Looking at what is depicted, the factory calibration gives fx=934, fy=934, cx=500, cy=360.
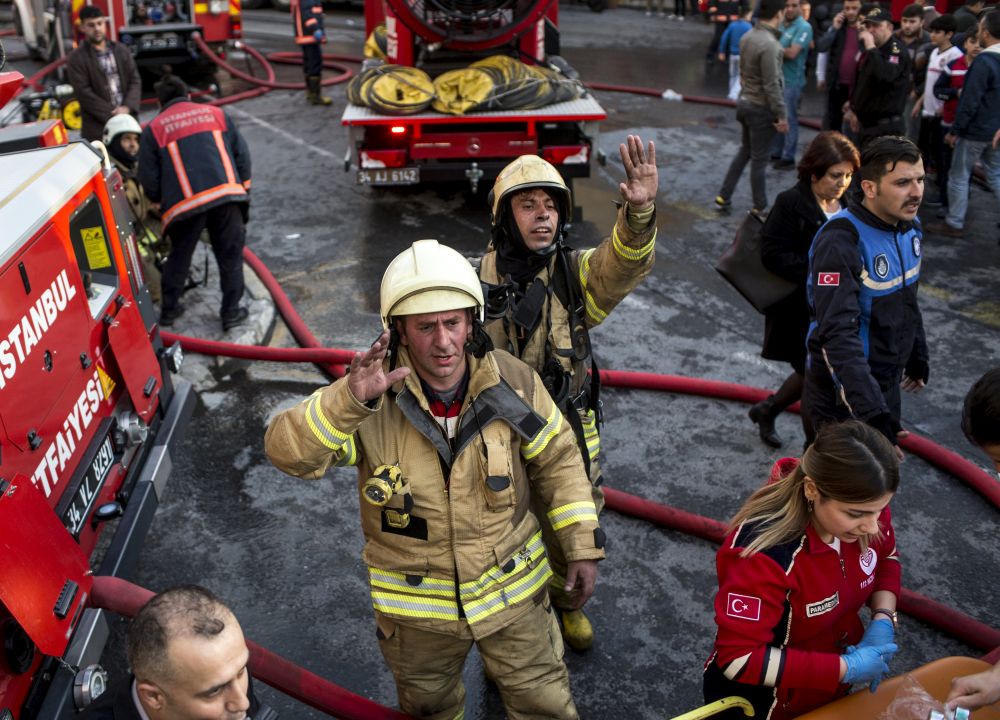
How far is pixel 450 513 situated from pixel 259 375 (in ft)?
12.4

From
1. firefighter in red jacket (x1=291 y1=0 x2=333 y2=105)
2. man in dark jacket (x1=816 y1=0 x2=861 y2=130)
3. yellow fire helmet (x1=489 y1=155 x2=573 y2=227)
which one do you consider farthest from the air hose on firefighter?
firefighter in red jacket (x1=291 y1=0 x2=333 y2=105)

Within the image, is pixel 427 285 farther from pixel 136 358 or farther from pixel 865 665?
pixel 136 358

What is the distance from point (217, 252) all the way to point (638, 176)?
3940mm

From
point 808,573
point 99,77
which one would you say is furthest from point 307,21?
point 808,573

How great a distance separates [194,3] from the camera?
1457cm

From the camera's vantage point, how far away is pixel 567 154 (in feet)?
26.8

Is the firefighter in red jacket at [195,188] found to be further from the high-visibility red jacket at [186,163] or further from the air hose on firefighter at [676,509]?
the air hose on firefighter at [676,509]

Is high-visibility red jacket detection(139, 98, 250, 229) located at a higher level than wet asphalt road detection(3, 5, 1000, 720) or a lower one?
higher

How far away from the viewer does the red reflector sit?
813cm

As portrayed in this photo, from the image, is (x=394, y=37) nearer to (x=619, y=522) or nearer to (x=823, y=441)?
(x=619, y=522)

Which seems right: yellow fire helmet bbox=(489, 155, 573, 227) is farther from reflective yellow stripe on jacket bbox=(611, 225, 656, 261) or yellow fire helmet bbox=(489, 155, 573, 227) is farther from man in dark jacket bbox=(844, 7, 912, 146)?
man in dark jacket bbox=(844, 7, 912, 146)

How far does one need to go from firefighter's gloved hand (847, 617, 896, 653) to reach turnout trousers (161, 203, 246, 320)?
489cm

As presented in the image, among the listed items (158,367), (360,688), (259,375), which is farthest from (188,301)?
(360,688)

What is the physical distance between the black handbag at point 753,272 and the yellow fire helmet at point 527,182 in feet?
4.93
